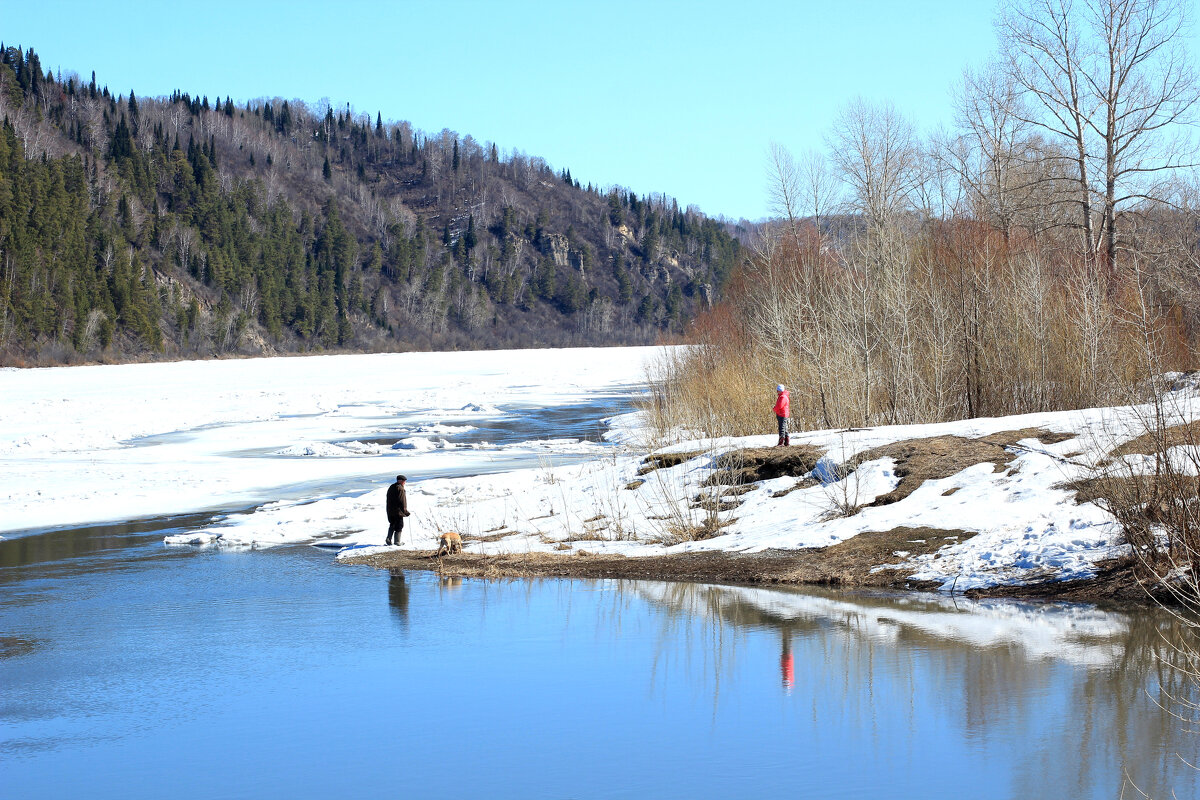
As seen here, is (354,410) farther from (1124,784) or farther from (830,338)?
(1124,784)

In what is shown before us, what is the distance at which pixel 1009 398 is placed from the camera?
73.5 feet

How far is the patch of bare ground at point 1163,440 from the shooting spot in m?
10.7

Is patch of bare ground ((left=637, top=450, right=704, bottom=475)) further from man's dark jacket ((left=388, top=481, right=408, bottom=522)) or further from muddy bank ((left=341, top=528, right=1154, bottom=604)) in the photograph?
man's dark jacket ((left=388, top=481, right=408, bottom=522))

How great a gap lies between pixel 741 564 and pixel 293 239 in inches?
4543

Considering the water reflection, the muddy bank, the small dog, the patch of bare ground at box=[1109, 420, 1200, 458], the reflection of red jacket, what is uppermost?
the reflection of red jacket

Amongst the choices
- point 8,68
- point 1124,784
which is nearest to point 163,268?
point 8,68

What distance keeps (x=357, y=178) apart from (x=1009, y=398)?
143055 mm

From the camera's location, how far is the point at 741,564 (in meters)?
14.2

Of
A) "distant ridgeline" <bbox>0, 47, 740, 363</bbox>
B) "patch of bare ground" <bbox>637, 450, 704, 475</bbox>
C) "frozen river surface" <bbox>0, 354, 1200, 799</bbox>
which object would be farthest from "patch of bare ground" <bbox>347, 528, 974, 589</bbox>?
"distant ridgeline" <bbox>0, 47, 740, 363</bbox>

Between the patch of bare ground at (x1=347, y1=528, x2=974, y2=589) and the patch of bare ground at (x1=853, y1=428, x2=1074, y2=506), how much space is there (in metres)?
1.37

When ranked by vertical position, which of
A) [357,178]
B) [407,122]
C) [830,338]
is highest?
[407,122]

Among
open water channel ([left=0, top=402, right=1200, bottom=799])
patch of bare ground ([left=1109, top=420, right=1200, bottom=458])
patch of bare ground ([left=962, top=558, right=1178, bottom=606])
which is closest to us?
open water channel ([left=0, top=402, right=1200, bottom=799])

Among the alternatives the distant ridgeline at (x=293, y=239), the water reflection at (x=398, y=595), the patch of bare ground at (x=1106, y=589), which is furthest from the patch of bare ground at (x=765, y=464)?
the distant ridgeline at (x=293, y=239)

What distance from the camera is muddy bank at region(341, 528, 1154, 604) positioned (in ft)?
39.0
